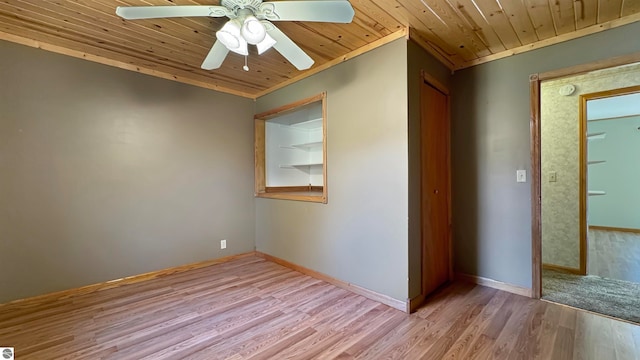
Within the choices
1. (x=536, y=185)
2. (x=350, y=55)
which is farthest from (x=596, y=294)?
(x=350, y=55)

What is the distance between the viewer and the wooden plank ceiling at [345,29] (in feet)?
6.53

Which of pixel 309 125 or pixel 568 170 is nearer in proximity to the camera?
pixel 568 170

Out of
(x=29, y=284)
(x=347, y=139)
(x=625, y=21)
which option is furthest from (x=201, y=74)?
(x=625, y=21)

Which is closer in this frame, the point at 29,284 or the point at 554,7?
the point at 554,7

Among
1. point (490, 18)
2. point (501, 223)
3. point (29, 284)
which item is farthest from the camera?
point (501, 223)

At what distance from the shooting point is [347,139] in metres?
2.79

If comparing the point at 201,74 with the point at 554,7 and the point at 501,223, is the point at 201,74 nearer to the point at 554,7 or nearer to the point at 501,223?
the point at 554,7

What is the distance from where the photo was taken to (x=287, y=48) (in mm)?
1992

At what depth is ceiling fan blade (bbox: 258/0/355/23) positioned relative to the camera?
1482 mm

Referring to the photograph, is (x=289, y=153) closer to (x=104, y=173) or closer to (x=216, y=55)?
(x=104, y=173)

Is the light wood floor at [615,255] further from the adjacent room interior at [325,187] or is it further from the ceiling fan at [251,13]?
the ceiling fan at [251,13]

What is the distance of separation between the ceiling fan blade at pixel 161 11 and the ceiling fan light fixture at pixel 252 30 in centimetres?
21

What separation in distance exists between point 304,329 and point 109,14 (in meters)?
2.77

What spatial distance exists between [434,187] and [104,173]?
3390 millimetres
